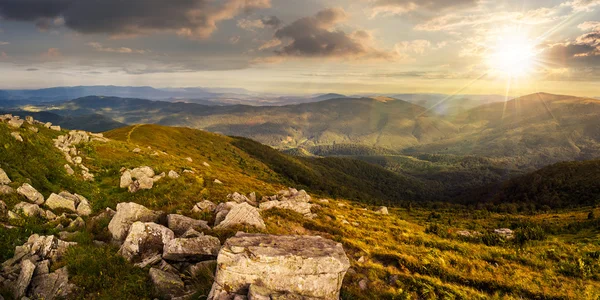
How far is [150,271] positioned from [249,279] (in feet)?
16.9

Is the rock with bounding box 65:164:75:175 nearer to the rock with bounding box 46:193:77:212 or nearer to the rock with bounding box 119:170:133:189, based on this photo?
the rock with bounding box 119:170:133:189

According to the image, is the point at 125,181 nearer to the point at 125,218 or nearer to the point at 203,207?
the point at 203,207

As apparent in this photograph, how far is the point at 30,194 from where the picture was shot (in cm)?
2025

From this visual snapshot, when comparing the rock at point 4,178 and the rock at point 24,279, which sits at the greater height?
the rock at point 4,178

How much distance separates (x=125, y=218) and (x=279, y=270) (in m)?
12.5

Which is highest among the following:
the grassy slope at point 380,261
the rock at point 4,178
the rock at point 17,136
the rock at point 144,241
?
the rock at point 17,136

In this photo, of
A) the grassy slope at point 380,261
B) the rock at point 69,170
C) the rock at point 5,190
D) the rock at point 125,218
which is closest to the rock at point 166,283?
the grassy slope at point 380,261

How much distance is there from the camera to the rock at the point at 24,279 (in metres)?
11.2

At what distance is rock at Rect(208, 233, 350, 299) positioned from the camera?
1083 centimetres

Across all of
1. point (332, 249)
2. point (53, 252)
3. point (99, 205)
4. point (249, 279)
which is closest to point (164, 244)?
point (53, 252)

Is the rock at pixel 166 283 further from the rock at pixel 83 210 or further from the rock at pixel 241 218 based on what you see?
the rock at pixel 83 210

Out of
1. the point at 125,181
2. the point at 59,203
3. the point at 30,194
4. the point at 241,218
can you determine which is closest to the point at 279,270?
the point at 241,218

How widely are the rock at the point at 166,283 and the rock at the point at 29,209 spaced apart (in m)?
12.8

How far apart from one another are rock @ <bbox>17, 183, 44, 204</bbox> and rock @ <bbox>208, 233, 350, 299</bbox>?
18827 mm
